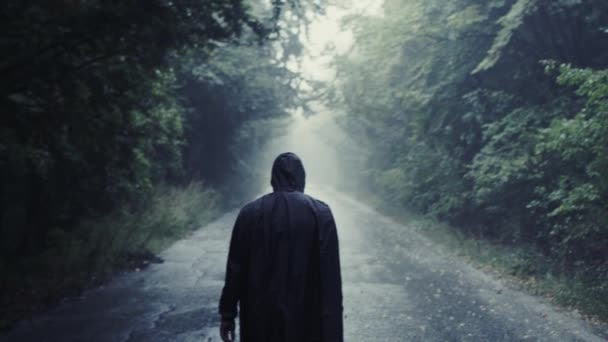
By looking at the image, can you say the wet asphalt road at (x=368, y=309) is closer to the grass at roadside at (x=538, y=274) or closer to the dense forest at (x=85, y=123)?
the grass at roadside at (x=538, y=274)

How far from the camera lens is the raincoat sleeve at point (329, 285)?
3229 mm

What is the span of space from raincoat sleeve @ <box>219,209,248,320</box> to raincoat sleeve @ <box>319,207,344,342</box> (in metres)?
0.54

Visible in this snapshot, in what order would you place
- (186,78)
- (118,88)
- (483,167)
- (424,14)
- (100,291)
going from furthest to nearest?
(186,78) → (424,14) → (483,167) → (100,291) → (118,88)

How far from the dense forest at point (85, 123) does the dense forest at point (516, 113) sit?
4184 millimetres

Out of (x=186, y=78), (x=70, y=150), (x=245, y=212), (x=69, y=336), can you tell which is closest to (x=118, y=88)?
(x=70, y=150)

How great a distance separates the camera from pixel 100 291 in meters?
8.88

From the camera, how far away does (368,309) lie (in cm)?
773

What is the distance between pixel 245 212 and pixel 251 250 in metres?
0.27

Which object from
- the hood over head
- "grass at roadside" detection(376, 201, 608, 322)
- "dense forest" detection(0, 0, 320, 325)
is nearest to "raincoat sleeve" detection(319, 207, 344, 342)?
the hood over head

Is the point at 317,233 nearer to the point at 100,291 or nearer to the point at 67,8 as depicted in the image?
the point at 67,8

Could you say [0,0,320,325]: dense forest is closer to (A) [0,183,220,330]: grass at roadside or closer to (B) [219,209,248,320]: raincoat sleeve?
(A) [0,183,220,330]: grass at roadside

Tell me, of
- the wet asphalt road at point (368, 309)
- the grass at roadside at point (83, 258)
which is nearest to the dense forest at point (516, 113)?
the wet asphalt road at point (368, 309)

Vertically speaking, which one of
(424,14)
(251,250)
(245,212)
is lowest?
(251,250)

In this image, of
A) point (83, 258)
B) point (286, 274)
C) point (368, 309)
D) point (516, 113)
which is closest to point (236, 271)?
point (286, 274)
